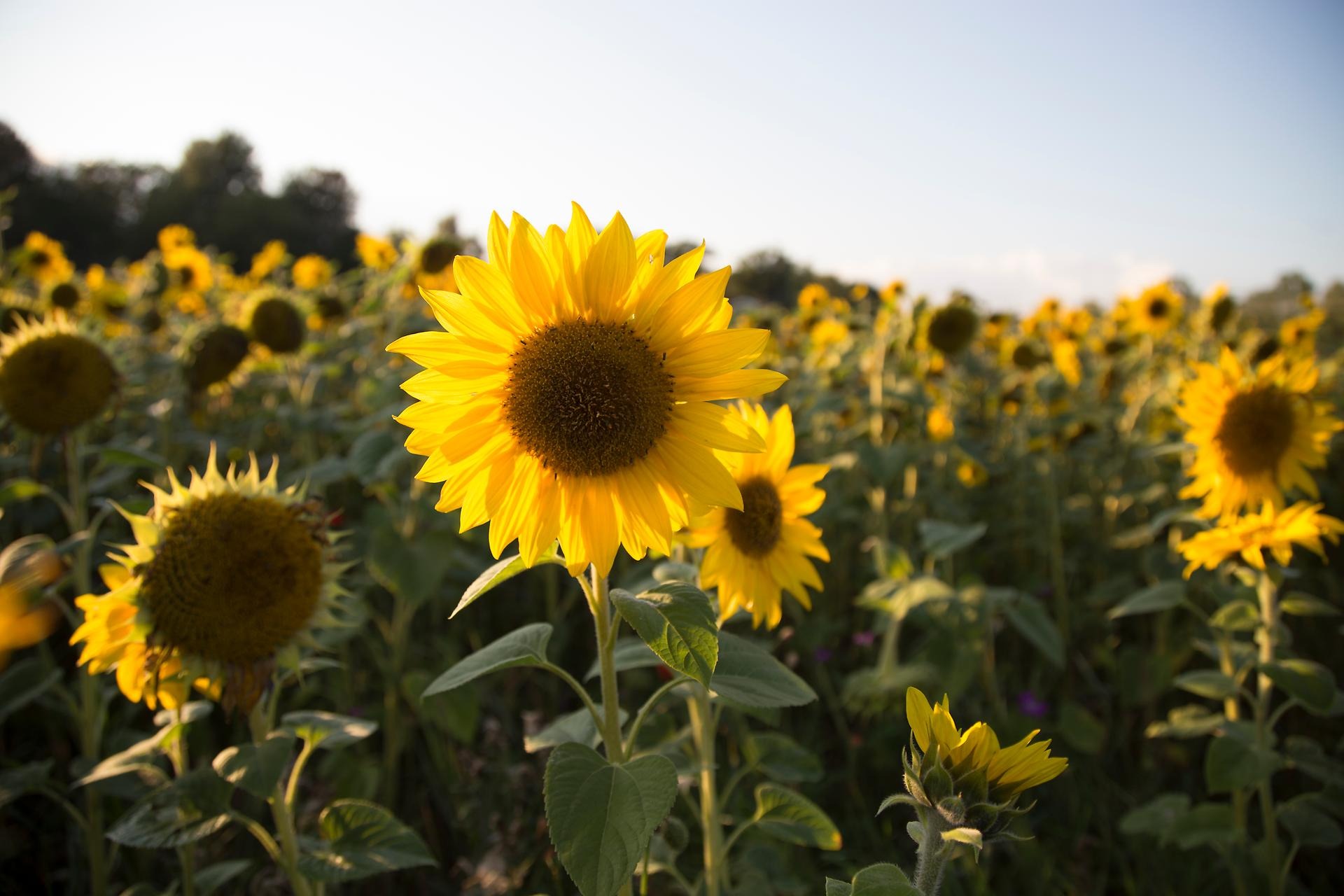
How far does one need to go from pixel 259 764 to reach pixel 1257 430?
10.1ft

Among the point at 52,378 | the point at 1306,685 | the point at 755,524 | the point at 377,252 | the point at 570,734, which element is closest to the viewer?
the point at 570,734

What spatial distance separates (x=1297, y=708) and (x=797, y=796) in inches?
118

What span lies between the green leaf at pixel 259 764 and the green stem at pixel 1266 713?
251 centimetres

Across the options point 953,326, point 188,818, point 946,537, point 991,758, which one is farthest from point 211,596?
point 953,326

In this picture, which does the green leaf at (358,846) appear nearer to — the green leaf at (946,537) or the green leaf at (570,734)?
the green leaf at (570,734)

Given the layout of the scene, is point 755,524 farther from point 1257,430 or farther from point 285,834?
point 1257,430

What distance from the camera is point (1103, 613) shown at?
13.8ft

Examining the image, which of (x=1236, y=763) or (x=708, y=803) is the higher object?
(x=1236, y=763)

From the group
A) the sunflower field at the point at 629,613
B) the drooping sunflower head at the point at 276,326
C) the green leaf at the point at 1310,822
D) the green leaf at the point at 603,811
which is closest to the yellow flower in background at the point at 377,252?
the sunflower field at the point at 629,613

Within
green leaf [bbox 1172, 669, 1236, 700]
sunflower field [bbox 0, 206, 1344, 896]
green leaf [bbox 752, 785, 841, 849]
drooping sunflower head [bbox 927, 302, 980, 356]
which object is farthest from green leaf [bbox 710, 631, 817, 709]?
drooping sunflower head [bbox 927, 302, 980, 356]

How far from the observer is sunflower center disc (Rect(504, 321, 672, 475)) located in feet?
4.66

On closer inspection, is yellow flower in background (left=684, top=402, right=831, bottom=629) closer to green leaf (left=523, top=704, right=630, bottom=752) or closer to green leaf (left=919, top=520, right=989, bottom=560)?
green leaf (left=523, top=704, right=630, bottom=752)

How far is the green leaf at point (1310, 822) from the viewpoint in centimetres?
224

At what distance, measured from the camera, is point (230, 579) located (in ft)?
5.66
